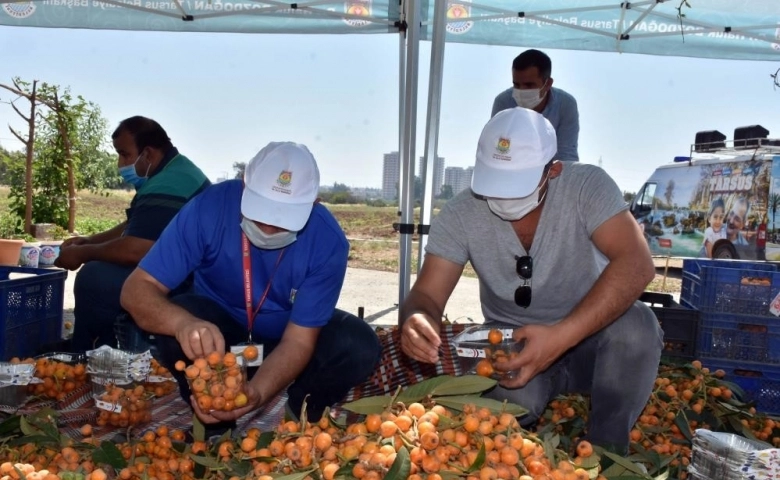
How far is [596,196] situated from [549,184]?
179 mm

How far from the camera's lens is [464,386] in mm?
2121

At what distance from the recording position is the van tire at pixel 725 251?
1214cm

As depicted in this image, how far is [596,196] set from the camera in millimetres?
2586

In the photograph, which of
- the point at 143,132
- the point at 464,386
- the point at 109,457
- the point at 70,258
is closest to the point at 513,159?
the point at 464,386

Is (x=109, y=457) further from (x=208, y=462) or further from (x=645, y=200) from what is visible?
(x=645, y=200)

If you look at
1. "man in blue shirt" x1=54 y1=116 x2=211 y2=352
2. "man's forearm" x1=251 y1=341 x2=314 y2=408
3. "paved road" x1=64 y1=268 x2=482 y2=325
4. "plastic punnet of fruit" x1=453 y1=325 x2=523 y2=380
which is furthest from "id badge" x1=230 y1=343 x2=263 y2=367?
"paved road" x1=64 y1=268 x2=482 y2=325

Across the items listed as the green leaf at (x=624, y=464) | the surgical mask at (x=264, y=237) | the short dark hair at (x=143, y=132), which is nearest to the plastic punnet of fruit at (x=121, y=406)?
the surgical mask at (x=264, y=237)

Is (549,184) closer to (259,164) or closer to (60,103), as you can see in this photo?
(259,164)

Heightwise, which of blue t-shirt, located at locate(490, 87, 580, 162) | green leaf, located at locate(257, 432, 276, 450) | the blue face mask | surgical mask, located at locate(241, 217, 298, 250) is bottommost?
green leaf, located at locate(257, 432, 276, 450)

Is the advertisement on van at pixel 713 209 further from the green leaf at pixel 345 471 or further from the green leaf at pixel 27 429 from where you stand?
the green leaf at pixel 27 429

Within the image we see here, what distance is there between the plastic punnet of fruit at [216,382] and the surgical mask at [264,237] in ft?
1.82

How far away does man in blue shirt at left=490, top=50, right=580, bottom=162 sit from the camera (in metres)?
4.47

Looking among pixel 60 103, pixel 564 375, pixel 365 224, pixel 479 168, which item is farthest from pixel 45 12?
pixel 365 224

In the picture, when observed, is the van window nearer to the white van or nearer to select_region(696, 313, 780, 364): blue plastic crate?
the white van
